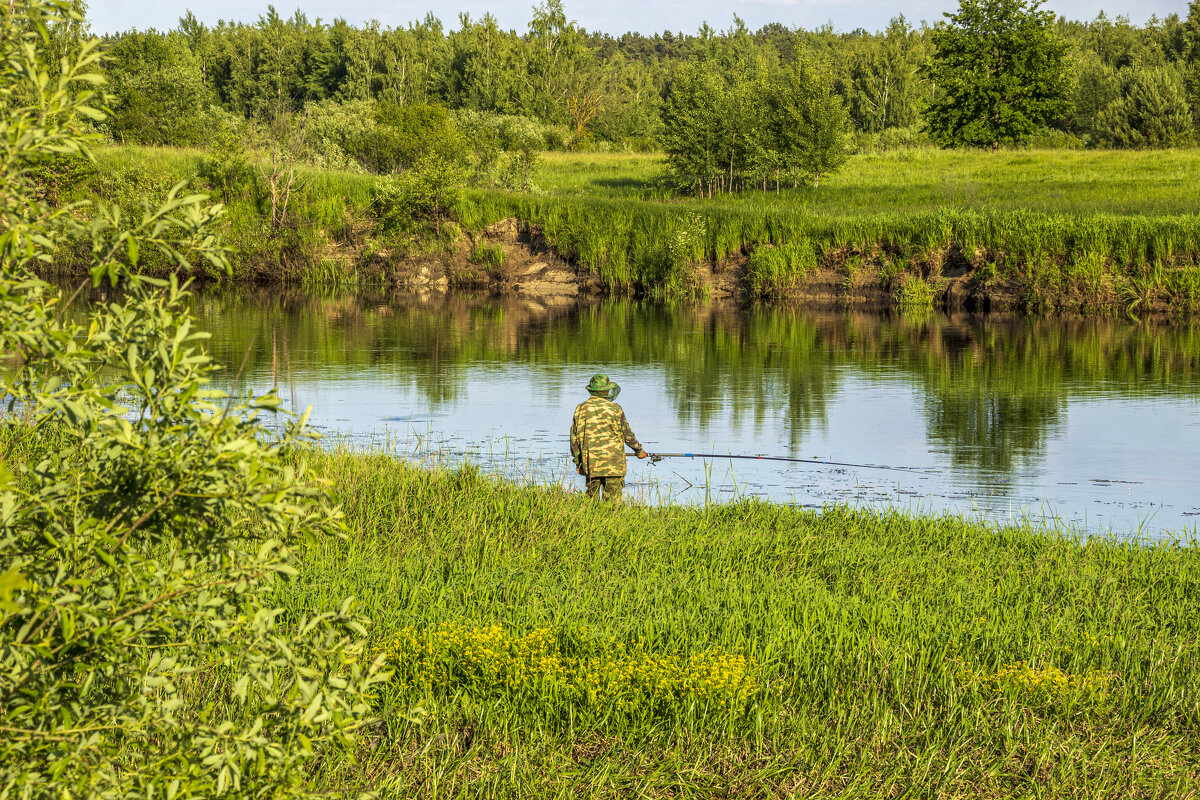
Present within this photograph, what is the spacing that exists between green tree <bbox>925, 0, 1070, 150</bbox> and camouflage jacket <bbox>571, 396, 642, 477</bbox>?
185 feet

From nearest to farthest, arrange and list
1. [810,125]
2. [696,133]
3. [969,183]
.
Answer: [969,183] < [810,125] < [696,133]

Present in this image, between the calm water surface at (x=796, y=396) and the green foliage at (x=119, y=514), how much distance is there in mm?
9143

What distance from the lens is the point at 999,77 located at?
65.1m

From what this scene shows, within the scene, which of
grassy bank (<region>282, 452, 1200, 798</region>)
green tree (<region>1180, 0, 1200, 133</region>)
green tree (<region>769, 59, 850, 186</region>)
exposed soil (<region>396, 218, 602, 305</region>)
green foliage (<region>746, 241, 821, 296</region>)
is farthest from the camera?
green tree (<region>1180, 0, 1200, 133</region>)

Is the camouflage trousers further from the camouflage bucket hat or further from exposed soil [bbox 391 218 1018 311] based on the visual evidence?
exposed soil [bbox 391 218 1018 311]

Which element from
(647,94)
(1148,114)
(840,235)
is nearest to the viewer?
(840,235)

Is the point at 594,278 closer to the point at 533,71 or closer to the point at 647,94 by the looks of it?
the point at 533,71

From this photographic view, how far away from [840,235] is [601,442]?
1101 inches

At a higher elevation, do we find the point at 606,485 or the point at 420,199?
the point at 420,199

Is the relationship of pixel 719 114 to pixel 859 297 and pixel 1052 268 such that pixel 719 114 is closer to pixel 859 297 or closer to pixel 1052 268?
pixel 859 297

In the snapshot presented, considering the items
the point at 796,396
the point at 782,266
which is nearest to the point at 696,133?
the point at 782,266

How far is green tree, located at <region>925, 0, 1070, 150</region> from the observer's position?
6406cm

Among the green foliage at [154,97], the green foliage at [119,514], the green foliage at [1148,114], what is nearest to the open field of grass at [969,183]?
the green foliage at [154,97]

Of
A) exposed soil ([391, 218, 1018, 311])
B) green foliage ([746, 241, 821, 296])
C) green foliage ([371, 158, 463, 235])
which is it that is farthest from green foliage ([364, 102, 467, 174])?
green foliage ([746, 241, 821, 296])
